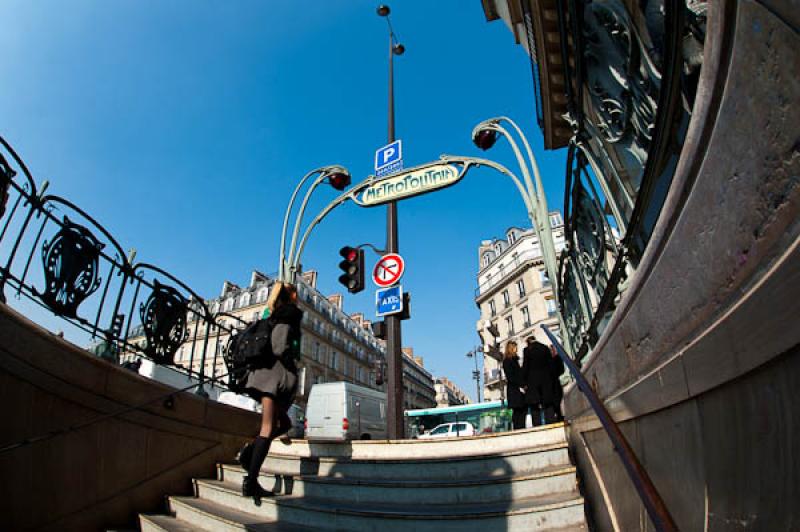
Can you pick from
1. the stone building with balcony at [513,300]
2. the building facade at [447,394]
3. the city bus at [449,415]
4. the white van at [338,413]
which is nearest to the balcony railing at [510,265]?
the stone building with balcony at [513,300]

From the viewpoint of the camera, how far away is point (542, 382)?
20.1ft

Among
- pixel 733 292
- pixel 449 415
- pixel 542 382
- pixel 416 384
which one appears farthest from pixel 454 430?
pixel 416 384

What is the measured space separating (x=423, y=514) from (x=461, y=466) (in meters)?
0.91

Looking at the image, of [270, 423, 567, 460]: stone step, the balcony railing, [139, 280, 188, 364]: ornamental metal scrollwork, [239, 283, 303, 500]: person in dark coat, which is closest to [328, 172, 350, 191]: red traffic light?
[139, 280, 188, 364]: ornamental metal scrollwork

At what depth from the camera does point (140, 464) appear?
378 cm

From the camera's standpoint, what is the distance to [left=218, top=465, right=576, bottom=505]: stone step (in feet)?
9.54

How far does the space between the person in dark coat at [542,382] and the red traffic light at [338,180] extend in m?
4.54

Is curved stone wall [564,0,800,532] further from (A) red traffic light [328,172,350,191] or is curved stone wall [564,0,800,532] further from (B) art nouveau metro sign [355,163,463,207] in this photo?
(A) red traffic light [328,172,350,191]

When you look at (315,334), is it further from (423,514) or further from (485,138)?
(423,514)

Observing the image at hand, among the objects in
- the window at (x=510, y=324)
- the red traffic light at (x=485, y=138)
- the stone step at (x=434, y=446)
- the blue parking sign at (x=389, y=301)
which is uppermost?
the window at (x=510, y=324)

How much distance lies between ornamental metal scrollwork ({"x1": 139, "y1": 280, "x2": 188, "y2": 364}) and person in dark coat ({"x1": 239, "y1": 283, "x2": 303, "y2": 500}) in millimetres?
2090

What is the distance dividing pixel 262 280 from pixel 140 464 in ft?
176

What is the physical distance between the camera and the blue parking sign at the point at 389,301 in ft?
21.9

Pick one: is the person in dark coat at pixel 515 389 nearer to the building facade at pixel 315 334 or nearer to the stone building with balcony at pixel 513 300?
the stone building with balcony at pixel 513 300
